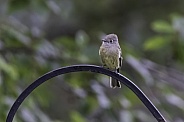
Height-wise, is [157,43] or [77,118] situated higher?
[157,43]

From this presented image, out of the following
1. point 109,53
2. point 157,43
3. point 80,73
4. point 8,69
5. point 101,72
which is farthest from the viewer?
point 80,73

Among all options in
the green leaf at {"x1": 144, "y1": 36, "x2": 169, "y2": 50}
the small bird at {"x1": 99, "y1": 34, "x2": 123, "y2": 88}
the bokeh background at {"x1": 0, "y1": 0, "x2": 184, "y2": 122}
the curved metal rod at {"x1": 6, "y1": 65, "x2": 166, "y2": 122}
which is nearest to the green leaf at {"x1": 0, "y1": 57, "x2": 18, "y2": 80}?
the bokeh background at {"x1": 0, "y1": 0, "x2": 184, "y2": 122}

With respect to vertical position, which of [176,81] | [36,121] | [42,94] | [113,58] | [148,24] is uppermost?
[148,24]

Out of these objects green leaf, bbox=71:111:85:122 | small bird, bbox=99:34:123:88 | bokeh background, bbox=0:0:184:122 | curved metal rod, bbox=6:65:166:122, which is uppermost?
bokeh background, bbox=0:0:184:122

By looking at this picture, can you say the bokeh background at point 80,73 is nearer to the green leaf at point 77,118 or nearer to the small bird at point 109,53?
the green leaf at point 77,118

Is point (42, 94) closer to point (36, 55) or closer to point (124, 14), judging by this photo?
point (36, 55)

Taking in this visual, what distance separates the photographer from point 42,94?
3709mm

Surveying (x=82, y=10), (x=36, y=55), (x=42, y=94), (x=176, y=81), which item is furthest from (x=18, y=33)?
(x=82, y=10)

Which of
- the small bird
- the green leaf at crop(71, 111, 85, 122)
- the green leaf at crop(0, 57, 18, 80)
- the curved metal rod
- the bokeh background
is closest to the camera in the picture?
the curved metal rod

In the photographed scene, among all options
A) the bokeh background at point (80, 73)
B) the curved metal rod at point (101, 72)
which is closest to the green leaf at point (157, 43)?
the bokeh background at point (80, 73)

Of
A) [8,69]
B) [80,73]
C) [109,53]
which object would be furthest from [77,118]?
[109,53]

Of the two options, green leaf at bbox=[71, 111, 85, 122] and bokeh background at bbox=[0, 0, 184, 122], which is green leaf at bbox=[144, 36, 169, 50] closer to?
bokeh background at bbox=[0, 0, 184, 122]

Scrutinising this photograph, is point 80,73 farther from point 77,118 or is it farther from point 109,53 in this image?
point 109,53

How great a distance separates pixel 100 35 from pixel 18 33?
509 millimetres
